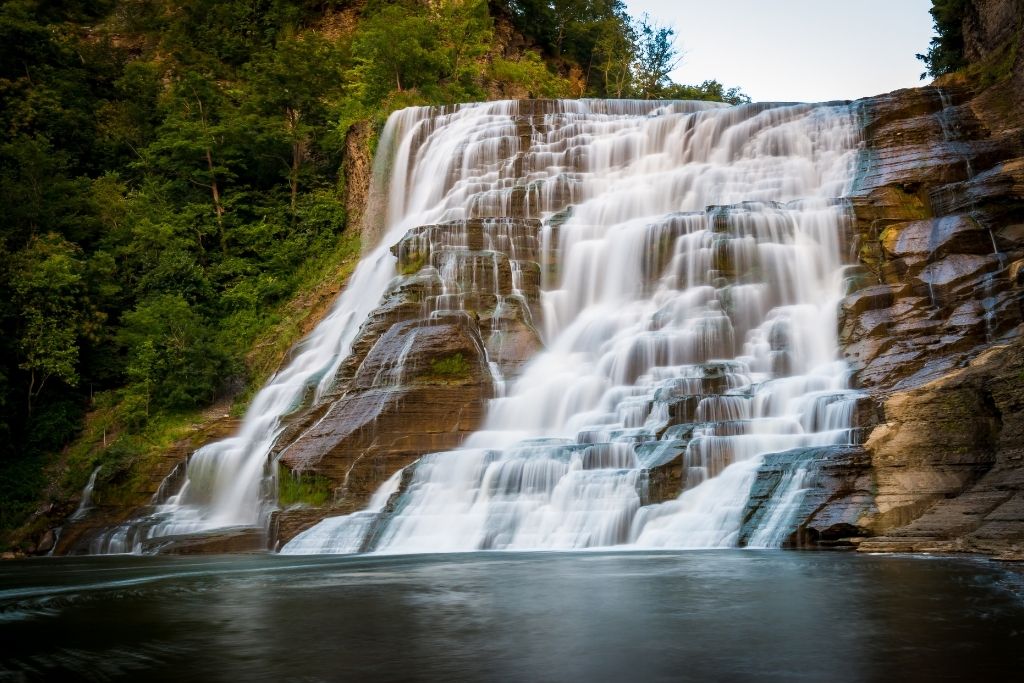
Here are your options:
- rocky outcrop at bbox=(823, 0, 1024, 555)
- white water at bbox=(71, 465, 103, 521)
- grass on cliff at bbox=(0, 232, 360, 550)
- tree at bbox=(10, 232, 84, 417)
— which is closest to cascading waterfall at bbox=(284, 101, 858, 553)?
rocky outcrop at bbox=(823, 0, 1024, 555)

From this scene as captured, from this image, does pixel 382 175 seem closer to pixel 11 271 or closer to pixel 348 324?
pixel 348 324

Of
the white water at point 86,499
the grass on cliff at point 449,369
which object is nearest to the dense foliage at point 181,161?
the white water at point 86,499

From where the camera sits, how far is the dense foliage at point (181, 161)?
85.5ft

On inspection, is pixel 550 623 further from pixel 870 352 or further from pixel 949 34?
pixel 949 34

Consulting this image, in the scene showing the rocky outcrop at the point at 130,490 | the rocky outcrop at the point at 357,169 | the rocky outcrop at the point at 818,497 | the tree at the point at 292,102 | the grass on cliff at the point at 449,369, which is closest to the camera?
the rocky outcrop at the point at 818,497

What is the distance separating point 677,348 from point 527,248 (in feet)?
19.8

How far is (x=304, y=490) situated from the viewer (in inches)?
701

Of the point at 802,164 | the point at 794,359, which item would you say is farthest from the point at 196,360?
the point at 802,164

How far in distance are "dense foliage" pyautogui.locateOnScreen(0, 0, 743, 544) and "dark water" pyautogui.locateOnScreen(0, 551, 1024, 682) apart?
16.6 metres

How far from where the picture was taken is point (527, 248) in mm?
24125

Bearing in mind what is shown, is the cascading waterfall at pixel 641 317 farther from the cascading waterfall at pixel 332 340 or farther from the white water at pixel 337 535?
→ the cascading waterfall at pixel 332 340

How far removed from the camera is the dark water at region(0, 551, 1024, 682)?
519 cm

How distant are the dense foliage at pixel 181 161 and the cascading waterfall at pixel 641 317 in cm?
521

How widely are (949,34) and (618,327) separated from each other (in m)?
19.7
